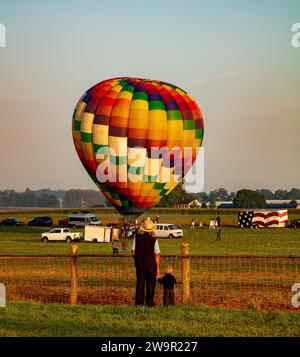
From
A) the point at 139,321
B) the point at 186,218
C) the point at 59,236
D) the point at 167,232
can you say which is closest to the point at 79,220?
the point at 167,232

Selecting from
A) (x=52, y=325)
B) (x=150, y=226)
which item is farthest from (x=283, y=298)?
(x=52, y=325)

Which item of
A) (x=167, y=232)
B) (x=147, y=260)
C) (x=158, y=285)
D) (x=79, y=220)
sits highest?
(x=79, y=220)

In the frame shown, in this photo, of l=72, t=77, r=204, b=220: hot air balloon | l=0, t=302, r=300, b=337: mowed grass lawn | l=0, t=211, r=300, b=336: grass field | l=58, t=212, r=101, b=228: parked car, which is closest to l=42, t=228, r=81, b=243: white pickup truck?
l=72, t=77, r=204, b=220: hot air balloon

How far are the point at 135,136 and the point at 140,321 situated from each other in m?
38.2

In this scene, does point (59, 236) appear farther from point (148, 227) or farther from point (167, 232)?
point (148, 227)

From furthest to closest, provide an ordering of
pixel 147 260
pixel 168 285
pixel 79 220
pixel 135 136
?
→ pixel 79 220, pixel 135 136, pixel 168 285, pixel 147 260

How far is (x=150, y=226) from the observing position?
17.1 meters

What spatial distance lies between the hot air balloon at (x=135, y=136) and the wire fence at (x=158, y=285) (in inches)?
732

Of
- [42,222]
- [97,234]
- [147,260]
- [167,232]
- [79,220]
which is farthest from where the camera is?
[42,222]

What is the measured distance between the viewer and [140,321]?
1533 centimetres

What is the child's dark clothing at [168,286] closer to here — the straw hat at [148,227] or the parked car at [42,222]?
the straw hat at [148,227]

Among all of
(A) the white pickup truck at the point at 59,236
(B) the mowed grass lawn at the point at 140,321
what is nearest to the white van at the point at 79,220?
(A) the white pickup truck at the point at 59,236

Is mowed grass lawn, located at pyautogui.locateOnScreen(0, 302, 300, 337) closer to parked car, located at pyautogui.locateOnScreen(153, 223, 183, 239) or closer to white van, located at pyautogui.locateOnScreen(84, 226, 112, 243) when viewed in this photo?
white van, located at pyautogui.locateOnScreen(84, 226, 112, 243)

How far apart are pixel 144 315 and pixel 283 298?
6.16 metres
